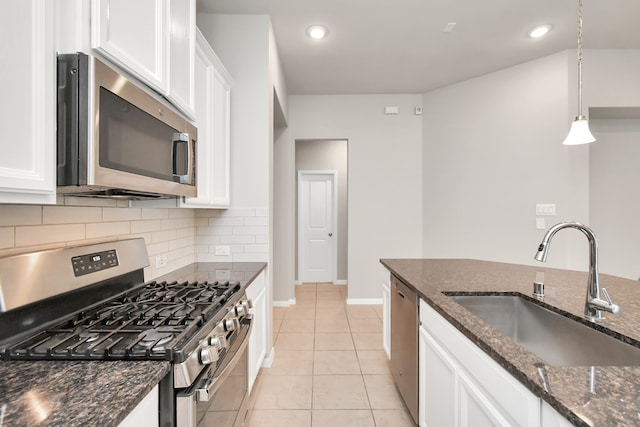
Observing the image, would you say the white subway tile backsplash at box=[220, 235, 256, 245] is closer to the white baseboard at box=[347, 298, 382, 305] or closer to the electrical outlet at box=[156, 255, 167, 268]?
the electrical outlet at box=[156, 255, 167, 268]

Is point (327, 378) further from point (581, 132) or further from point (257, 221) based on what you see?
point (581, 132)

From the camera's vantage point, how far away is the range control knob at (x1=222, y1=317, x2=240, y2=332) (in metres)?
1.23

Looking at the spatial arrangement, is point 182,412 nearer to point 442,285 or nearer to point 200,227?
point 442,285

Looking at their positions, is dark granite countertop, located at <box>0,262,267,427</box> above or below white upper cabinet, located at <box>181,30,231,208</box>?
below

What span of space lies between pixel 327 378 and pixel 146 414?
1.80 meters

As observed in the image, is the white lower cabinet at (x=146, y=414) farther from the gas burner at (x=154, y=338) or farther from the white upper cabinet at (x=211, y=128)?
the white upper cabinet at (x=211, y=128)

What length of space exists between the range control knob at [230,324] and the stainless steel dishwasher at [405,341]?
95 cm

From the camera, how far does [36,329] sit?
3.24 feet

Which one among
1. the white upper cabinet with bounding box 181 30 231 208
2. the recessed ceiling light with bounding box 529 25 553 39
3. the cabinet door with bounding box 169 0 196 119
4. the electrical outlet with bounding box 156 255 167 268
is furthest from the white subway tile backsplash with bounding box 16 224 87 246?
the recessed ceiling light with bounding box 529 25 553 39

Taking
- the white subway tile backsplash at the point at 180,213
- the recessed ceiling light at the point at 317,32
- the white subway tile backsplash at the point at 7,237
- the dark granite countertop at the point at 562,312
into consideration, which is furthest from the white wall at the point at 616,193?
the white subway tile backsplash at the point at 7,237

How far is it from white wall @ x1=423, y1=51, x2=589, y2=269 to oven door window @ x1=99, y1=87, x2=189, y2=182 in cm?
341

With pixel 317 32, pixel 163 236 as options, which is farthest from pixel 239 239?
pixel 317 32

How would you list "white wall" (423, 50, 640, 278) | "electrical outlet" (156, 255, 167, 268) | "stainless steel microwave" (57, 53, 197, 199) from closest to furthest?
1. "stainless steel microwave" (57, 53, 197, 199)
2. "electrical outlet" (156, 255, 167, 268)
3. "white wall" (423, 50, 640, 278)

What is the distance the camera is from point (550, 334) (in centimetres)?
131
